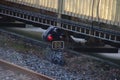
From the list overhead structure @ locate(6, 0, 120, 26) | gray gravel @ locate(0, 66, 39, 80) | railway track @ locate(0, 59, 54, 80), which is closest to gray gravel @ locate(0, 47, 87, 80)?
railway track @ locate(0, 59, 54, 80)

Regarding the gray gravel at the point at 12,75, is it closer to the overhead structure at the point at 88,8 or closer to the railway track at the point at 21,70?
the railway track at the point at 21,70

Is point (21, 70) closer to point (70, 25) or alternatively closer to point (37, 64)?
point (37, 64)

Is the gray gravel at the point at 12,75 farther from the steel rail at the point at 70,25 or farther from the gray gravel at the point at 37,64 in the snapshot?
the steel rail at the point at 70,25

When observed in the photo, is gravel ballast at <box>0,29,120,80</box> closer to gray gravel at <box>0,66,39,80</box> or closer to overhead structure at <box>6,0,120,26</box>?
gray gravel at <box>0,66,39,80</box>

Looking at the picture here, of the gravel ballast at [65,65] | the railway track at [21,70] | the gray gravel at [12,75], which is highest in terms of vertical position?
the railway track at [21,70]

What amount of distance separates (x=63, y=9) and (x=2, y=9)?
301 centimetres

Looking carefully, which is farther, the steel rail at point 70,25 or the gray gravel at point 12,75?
the steel rail at point 70,25

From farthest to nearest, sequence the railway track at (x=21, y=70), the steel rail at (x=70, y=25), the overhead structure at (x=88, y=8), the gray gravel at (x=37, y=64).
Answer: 1. the steel rail at (x=70, y=25)
2. the overhead structure at (x=88, y=8)
3. the gray gravel at (x=37, y=64)
4. the railway track at (x=21, y=70)

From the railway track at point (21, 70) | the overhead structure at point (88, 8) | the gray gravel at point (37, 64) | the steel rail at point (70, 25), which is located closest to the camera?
the railway track at point (21, 70)

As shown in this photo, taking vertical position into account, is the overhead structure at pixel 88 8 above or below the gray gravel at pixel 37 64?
above

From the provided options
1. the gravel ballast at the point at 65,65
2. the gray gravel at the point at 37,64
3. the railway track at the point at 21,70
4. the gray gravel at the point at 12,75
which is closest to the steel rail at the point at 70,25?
the gravel ballast at the point at 65,65

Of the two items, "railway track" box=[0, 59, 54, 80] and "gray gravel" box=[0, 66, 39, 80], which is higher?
"railway track" box=[0, 59, 54, 80]

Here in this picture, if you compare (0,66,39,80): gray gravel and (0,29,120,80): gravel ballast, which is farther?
(0,29,120,80): gravel ballast

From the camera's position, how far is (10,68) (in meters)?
9.42
